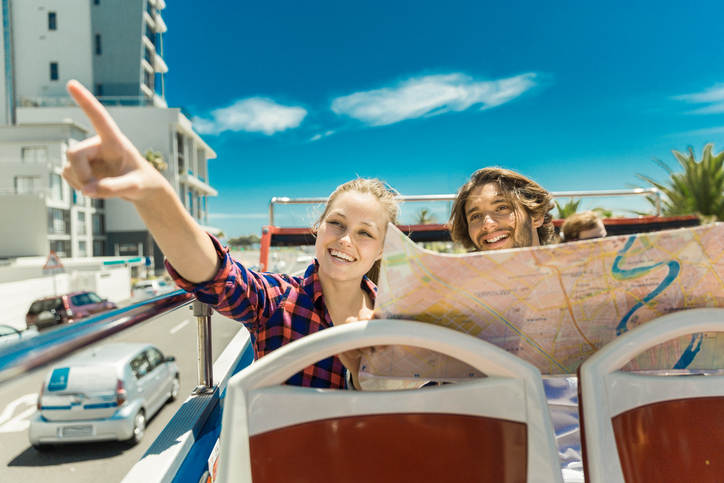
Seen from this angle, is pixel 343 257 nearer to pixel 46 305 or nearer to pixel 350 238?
pixel 350 238

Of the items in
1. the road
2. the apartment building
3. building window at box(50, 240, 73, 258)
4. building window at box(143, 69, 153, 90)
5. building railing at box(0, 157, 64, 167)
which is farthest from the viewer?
building window at box(143, 69, 153, 90)

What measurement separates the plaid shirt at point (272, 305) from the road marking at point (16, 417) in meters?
10.1

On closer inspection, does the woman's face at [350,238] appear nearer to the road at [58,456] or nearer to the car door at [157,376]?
the road at [58,456]

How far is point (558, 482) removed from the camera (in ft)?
2.21

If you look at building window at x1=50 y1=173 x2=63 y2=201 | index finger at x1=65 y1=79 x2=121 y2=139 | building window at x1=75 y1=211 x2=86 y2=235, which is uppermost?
building window at x1=50 y1=173 x2=63 y2=201

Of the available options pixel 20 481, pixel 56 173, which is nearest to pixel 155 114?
pixel 56 173

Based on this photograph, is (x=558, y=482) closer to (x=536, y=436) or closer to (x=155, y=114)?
(x=536, y=436)

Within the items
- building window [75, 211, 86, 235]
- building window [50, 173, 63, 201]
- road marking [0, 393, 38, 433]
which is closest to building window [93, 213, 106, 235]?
building window [75, 211, 86, 235]

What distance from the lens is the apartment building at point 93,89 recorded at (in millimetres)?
30750

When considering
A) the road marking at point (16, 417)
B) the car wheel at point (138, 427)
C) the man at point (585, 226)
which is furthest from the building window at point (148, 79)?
the man at point (585, 226)

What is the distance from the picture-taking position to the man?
3174 millimetres

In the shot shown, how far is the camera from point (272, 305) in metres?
1.35

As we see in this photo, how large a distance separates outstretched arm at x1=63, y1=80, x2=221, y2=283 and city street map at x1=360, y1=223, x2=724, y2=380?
1.65 ft

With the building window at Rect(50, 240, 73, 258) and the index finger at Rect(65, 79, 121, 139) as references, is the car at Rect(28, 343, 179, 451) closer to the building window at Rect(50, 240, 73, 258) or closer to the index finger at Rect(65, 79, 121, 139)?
the index finger at Rect(65, 79, 121, 139)
